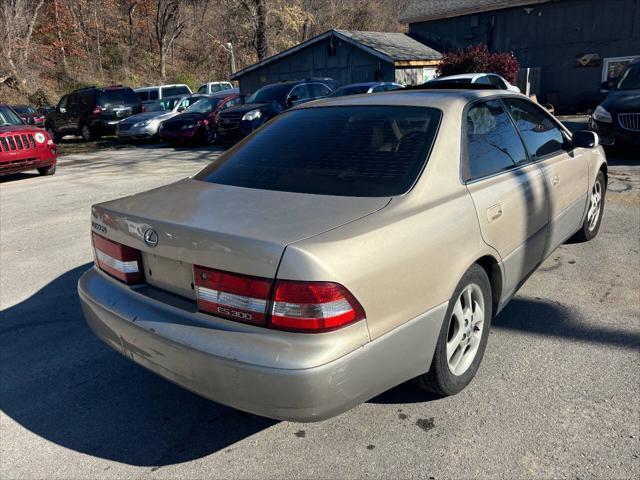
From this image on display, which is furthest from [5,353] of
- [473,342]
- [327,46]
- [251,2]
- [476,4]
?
[251,2]

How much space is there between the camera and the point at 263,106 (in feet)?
46.3

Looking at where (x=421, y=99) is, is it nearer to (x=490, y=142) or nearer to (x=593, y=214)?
(x=490, y=142)

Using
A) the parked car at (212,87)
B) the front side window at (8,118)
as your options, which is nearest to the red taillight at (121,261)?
the front side window at (8,118)

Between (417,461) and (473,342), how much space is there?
32.2 inches

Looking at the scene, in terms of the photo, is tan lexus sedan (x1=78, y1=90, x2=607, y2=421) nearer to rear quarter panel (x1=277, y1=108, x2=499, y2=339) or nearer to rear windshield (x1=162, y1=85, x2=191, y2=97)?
rear quarter panel (x1=277, y1=108, x2=499, y2=339)

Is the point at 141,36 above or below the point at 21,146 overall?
above

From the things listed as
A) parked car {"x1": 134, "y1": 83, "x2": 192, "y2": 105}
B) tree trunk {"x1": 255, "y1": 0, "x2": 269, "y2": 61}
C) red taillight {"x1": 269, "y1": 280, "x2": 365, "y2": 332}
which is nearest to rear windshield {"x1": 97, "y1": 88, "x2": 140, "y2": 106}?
parked car {"x1": 134, "y1": 83, "x2": 192, "y2": 105}

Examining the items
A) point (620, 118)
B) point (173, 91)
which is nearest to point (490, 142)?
point (620, 118)

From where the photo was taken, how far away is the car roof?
3139 millimetres

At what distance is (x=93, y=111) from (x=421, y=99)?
19.1 metres

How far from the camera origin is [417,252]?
2404 millimetres

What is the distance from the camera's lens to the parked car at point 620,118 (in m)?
9.31

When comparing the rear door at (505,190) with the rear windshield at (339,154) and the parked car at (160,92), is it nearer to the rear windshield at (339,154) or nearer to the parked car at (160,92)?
the rear windshield at (339,154)

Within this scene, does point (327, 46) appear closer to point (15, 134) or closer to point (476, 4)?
point (476, 4)
